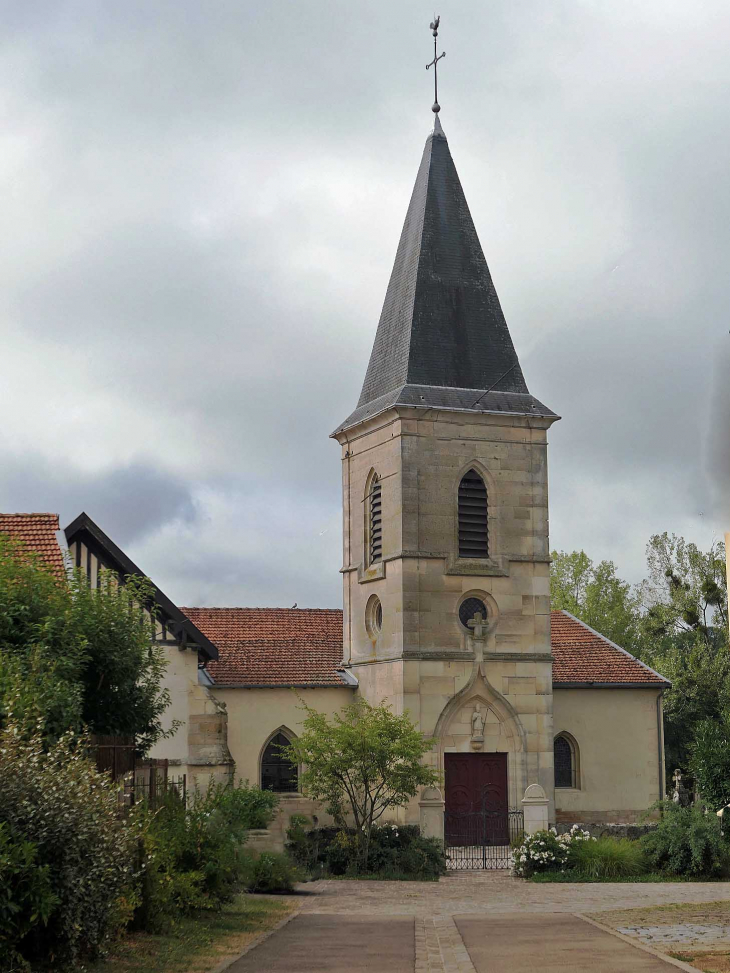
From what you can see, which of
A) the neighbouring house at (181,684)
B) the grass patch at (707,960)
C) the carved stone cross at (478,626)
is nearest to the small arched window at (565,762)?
the carved stone cross at (478,626)

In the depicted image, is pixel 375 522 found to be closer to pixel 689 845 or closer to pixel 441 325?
pixel 441 325

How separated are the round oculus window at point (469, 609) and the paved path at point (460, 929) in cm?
759

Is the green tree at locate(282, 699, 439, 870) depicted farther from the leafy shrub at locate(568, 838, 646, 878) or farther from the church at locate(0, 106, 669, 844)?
the leafy shrub at locate(568, 838, 646, 878)

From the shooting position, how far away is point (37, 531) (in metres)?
24.8

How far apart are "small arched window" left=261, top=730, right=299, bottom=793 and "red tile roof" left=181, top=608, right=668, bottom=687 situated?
163cm

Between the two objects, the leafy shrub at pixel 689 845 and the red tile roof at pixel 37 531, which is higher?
the red tile roof at pixel 37 531

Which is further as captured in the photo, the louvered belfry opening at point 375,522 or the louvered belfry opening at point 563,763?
the louvered belfry opening at point 563,763

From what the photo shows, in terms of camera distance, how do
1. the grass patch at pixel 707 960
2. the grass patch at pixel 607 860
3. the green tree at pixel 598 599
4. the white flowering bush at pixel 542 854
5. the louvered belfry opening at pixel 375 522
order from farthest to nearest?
the green tree at pixel 598 599, the louvered belfry opening at pixel 375 522, the white flowering bush at pixel 542 854, the grass patch at pixel 607 860, the grass patch at pixel 707 960

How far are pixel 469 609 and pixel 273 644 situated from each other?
5.53 metres

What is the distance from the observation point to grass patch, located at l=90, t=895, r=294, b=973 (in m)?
13.7

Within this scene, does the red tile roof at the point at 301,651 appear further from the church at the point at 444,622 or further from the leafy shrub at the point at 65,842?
the leafy shrub at the point at 65,842

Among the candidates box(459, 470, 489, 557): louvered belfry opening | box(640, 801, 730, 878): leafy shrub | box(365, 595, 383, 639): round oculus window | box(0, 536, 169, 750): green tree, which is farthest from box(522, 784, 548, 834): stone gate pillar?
box(0, 536, 169, 750): green tree

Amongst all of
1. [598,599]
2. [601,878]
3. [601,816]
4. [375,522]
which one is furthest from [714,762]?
[598,599]

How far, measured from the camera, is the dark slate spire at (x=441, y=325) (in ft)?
109
